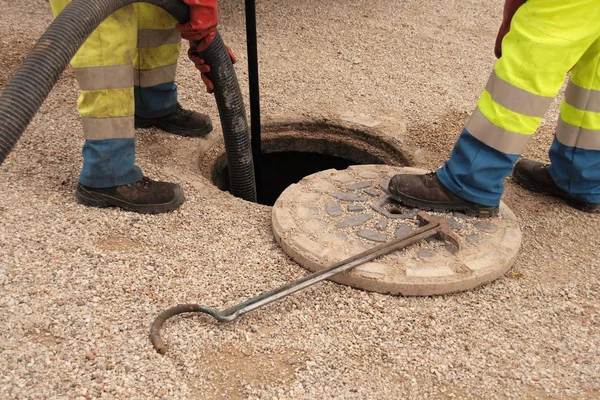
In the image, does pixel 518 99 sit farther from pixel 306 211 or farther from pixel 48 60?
pixel 48 60

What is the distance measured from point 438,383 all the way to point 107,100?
5.29ft

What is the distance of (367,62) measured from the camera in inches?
167

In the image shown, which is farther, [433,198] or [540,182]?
[540,182]

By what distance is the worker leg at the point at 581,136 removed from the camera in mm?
2588

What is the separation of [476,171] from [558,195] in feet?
2.22

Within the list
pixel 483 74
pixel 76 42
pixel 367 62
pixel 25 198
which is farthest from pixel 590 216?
pixel 25 198

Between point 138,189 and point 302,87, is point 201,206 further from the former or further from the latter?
point 302,87

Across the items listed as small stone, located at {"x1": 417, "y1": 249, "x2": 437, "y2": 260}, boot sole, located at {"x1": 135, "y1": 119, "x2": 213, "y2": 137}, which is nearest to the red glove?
boot sole, located at {"x1": 135, "y1": 119, "x2": 213, "y2": 137}

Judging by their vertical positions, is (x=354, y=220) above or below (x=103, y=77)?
below

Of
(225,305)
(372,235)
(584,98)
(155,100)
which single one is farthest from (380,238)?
(155,100)

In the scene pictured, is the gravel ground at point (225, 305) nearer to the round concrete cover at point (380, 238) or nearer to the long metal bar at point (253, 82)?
the round concrete cover at point (380, 238)

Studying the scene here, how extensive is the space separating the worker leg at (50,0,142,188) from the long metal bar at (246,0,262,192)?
670 millimetres

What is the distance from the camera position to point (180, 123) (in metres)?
3.25

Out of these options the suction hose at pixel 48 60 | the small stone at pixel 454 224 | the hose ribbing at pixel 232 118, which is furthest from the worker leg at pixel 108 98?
the small stone at pixel 454 224
